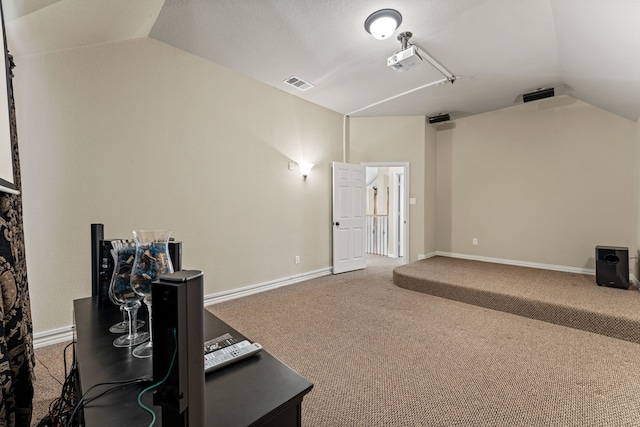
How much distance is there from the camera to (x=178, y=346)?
56cm

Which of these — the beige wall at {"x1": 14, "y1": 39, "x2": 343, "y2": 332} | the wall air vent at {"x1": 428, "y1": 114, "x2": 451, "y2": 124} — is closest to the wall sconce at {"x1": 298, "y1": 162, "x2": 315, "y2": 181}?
the beige wall at {"x1": 14, "y1": 39, "x2": 343, "y2": 332}

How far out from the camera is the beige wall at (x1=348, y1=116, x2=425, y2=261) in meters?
5.34

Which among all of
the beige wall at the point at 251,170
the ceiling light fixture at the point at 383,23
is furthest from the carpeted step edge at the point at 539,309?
the ceiling light fixture at the point at 383,23

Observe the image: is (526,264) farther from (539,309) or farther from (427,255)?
(539,309)

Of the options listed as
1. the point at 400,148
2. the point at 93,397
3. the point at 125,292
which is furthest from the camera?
the point at 400,148

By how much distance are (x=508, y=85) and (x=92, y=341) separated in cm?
509

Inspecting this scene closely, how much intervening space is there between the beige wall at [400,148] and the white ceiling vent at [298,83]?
4.98ft

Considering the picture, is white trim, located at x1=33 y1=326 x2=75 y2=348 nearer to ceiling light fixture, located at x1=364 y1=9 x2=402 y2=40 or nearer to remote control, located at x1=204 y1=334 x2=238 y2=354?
remote control, located at x1=204 y1=334 x2=238 y2=354

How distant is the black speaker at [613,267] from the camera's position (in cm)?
338

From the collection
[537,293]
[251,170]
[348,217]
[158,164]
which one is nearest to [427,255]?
[348,217]

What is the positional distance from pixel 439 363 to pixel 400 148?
13.3 ft

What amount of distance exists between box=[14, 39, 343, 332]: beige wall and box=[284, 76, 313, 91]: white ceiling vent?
311 millimetres

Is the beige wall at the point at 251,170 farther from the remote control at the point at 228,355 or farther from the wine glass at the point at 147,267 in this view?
the remote control at the point at 228,355

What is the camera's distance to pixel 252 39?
299 cm
